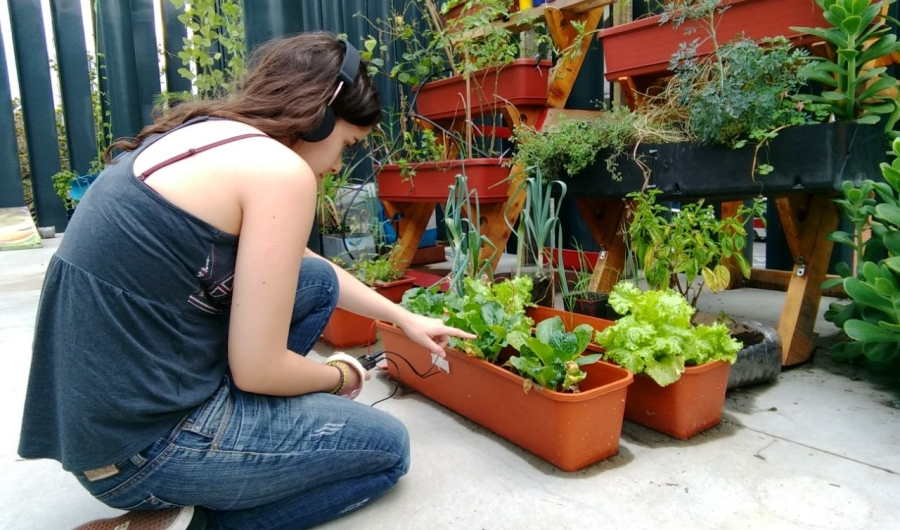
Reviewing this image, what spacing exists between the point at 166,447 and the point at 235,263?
1.07 ft

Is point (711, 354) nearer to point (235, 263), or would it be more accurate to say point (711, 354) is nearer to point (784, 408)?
point (784, 408)

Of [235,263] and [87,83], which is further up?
[87,83]

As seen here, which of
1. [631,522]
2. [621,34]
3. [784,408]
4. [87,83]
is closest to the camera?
[631,522]

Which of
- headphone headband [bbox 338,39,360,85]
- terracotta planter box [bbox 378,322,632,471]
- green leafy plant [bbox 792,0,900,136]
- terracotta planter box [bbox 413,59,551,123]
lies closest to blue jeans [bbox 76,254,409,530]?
terracotta planter box [bbox 378,322,632,471]

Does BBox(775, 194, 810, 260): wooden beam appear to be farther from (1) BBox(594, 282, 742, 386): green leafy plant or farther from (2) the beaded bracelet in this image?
(2) the beaded bracelet

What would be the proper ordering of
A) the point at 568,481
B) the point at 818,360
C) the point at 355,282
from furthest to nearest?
the point at 818,360 < the point at 355,282 < the point at 568,481

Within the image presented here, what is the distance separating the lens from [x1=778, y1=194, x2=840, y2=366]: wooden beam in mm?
1847

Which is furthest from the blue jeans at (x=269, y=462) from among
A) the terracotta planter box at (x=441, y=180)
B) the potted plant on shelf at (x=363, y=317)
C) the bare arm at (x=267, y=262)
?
the terracotta planter box at (x=441, y=180)

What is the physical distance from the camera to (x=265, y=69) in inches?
44.4

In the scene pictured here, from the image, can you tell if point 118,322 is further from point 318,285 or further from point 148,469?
point 318,285

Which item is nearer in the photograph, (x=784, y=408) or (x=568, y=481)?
(x=568, y=481)

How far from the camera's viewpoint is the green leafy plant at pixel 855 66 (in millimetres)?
1502

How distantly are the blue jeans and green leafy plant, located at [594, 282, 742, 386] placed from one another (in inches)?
22.1

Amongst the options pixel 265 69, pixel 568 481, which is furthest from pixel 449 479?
pixel 265 69
